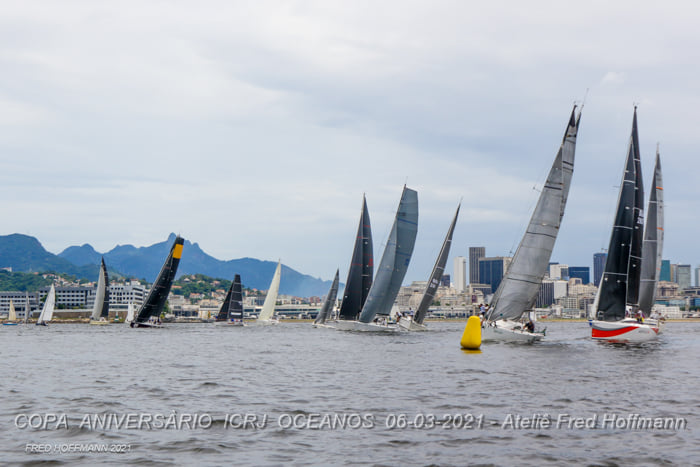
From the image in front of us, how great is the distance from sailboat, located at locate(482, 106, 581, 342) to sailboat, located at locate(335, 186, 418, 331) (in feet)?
74.2

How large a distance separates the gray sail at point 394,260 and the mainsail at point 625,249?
22.5 meters

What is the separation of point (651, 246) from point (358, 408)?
55593mm

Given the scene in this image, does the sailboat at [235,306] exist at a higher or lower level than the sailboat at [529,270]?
lower

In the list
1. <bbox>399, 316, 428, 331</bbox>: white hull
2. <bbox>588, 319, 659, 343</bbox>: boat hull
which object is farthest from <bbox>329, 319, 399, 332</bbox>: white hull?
<bbox>588, 319, 659, 343</bbox>: boat hull

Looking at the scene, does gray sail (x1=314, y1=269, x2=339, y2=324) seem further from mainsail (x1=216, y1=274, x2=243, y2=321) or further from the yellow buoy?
the yellow buoy

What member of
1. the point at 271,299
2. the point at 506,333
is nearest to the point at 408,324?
the point at 506,333

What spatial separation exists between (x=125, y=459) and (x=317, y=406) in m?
6.62

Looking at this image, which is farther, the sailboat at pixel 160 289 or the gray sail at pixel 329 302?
the gray sail at pixel 329 302

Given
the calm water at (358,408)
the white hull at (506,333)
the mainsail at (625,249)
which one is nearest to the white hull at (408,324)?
the mainsail at (625,249)

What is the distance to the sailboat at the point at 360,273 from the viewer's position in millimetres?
71500

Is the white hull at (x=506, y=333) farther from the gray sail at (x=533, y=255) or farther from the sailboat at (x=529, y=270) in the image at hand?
the gray sail at (x=533, y=255)

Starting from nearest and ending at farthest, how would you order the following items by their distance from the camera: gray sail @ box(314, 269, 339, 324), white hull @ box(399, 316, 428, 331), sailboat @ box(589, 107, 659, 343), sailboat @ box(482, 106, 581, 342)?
1. sailboat @ box(482, 106, 581, 342)
2. sailboat @ box(589, 107, 659, 343)
3. white hull @ box(399, 316, 428, 331)
4. gray sail @ box(314, 269, 339, 324)

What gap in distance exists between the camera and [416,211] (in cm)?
6781

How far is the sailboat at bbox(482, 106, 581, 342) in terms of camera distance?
43.9m
